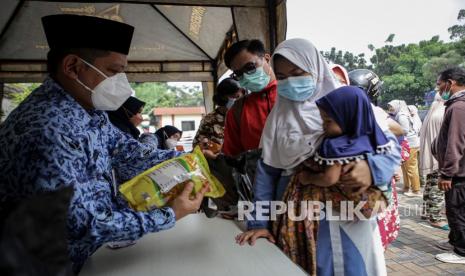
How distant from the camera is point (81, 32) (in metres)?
1.24

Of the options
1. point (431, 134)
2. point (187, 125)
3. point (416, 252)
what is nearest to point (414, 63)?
point (187, 125)

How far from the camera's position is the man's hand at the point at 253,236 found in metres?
1.36

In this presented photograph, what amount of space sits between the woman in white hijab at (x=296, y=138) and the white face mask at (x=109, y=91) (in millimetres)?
679

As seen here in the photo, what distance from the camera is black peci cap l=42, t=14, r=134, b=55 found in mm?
1237

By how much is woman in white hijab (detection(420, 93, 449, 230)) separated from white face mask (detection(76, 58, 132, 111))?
166 inches

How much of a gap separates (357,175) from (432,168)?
3.81 meters

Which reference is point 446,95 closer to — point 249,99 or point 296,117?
point 249,99

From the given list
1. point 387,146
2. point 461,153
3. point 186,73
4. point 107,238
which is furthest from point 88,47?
point 186,73

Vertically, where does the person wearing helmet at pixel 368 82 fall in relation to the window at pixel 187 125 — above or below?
above

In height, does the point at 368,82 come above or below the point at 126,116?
above

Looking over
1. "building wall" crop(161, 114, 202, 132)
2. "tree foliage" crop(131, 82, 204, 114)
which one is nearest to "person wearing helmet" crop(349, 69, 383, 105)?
"building wall" crop(161, 114, 202, 132)

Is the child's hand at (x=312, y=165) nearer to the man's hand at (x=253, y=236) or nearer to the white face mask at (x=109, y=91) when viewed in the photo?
the man's hand at (x=253, y=236)

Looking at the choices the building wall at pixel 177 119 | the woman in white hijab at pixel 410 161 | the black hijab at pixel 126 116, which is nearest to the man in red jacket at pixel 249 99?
the black hijab at pixel 126 116

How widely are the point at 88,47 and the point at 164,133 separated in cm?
471
